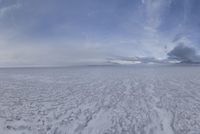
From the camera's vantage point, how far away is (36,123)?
5.58 m

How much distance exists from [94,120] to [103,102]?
252 centimetres

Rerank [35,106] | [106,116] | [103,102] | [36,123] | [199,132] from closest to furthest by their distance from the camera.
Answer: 1. [199,132]
2. [36,123]
3. [106,116]
4. [35,106]
5. [103,102]

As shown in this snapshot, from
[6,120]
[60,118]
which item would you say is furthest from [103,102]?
[6,120]

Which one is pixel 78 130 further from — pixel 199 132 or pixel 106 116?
pixel 199 132

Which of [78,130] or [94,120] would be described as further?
[94,120]

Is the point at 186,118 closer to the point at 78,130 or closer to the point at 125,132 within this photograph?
the point at 125,132

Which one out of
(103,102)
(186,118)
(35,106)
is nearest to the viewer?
(186,118)

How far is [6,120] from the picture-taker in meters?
5.87

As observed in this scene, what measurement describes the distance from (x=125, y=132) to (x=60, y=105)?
3.99 m

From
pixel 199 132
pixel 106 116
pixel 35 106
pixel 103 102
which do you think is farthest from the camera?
pixel 103 102

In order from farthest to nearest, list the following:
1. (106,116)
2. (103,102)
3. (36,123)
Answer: (103,102), (106,116), (36,123)

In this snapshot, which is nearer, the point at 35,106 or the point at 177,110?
the point at 177,110

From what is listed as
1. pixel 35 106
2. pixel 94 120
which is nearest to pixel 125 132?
pixel 94 120

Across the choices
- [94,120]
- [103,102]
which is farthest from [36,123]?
[103,102]
